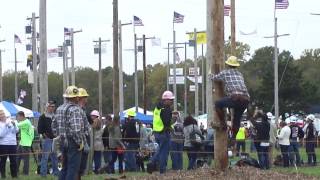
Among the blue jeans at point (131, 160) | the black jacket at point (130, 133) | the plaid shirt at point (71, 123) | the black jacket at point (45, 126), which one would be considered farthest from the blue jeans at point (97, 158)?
the plaid shirt at point (71, 123)

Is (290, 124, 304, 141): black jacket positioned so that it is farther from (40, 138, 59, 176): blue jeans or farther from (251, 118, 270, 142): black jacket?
(40, 138, 59, 176): blue jeans

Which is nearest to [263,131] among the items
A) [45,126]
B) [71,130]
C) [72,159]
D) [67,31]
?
[45,126]

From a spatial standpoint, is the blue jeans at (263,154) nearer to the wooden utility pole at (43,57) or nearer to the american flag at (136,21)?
the wooden utility pole at (43,57)

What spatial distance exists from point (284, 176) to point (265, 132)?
8687 millimetres

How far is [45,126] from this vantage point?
1691cm

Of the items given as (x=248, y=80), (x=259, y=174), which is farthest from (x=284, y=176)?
(x=248, y=80)

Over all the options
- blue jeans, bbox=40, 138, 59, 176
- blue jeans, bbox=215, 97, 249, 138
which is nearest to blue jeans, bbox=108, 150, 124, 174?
blue jeans, bbox=40, 138, 59, 176

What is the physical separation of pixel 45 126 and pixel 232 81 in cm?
645

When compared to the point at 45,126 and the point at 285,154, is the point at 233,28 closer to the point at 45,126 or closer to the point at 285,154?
the point at 285,154

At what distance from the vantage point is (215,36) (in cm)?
1277

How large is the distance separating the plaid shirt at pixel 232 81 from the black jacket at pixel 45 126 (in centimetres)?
604

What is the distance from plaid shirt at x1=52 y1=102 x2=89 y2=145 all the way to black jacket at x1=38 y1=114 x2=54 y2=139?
5249 mm

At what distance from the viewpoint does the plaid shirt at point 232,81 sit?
12094 mm

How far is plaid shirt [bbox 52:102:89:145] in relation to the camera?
11.3 m
